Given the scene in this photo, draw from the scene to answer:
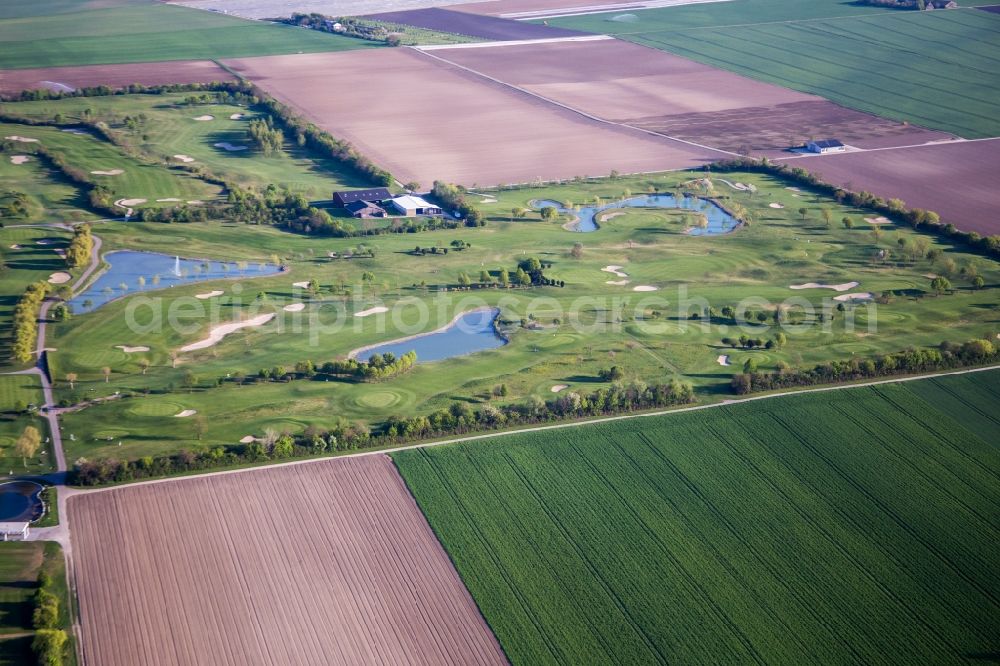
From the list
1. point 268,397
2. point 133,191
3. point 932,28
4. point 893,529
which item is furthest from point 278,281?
point 932,28

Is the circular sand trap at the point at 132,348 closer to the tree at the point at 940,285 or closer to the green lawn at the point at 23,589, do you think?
the green lawn at the point at 23,589

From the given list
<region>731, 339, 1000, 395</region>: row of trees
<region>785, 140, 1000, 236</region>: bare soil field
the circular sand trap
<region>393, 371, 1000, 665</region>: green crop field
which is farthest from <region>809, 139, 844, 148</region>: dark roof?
the circular sand trap

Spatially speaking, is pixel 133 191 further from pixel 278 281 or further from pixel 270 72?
pixel 270 72

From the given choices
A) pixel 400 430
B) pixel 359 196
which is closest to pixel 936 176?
pixel 359 196

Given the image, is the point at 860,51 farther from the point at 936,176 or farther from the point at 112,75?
the point at 112,75

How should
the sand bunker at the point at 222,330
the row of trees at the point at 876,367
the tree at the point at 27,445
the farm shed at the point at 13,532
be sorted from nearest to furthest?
the farm shed at the point at 13,532 < the tree at the point at 27,445 < the row of trees at the point at 876,367 < the sand bunker at the point at 222,330

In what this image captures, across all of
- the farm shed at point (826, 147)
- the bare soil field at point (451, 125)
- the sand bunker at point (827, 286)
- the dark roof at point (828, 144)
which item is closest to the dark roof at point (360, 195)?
the bare soil field at point (451, 125)
